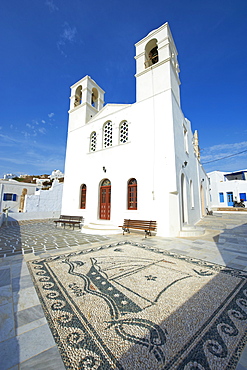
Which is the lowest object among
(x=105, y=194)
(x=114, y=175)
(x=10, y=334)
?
(x=10, y=334)

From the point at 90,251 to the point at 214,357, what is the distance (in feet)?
12.5

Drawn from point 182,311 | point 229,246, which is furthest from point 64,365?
point 229,246

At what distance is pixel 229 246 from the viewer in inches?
203

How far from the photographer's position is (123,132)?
32.1ft

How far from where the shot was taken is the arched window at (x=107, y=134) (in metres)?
10.4

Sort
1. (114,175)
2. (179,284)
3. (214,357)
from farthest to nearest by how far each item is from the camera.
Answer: (114,175)
(179,284)
(214,357)

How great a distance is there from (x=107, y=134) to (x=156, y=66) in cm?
462

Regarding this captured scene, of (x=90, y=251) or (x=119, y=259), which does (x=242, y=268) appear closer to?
(x=119, y=259)

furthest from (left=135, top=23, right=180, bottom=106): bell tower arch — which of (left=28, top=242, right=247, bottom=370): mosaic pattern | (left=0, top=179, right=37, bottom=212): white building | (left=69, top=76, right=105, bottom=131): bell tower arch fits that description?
(left=0, top=179, right=37, bottom=212): white building

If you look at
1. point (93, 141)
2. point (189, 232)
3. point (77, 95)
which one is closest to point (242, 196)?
point (189, 232)

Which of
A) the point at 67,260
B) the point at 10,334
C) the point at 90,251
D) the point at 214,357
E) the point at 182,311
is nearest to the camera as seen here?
the point at 214,357

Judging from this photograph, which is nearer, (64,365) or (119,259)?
(64,365)

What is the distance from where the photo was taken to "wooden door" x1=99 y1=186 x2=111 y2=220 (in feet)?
31.8

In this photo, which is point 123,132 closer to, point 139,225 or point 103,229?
point 139,225
